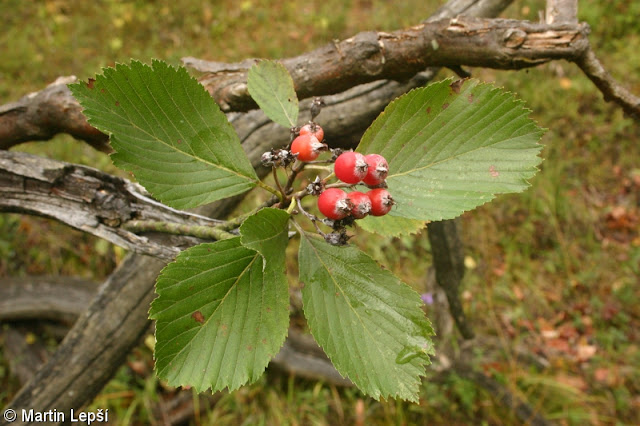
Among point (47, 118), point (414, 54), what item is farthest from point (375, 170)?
point (47, 118)

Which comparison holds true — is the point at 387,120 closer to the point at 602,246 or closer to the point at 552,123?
the point at 602,246

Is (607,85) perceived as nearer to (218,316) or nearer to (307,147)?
(307,147)

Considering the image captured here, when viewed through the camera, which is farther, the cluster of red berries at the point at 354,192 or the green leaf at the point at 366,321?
the green leaf at the point at 366,321

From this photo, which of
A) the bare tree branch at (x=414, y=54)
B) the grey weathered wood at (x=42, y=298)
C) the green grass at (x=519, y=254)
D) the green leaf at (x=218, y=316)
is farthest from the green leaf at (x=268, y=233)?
the grey weathered wood at (x=42, y=298)

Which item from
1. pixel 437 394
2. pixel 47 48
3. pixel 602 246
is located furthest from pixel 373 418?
pixel 47 48

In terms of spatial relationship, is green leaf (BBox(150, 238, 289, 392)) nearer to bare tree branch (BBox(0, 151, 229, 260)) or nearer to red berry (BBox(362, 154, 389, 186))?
red berry (BBox(362, 154, 389, 186))

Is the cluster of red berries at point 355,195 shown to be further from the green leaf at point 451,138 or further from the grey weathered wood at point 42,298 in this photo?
the grey weathered wood at point 42,298
